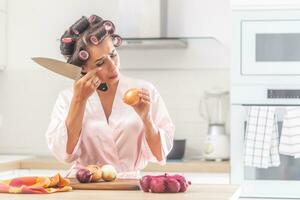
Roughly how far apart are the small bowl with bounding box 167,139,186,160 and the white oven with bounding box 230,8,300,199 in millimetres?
374

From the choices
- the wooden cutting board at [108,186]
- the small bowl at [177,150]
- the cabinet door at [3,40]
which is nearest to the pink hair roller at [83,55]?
the wooden cutting board at [108,186]

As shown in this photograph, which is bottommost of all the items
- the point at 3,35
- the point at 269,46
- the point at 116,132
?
the point at 116,132

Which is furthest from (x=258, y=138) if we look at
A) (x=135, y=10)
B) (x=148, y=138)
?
(x=148, y=138)

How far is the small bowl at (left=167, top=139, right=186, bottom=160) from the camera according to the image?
3.66 metres

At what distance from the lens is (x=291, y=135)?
3289mm

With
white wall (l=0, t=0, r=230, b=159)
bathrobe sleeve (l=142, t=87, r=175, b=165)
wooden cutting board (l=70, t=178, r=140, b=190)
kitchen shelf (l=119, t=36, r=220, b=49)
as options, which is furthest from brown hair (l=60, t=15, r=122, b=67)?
white wall (l=0, t=0, r=230, b=159)

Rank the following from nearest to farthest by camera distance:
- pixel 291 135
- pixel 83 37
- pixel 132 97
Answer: pixel 132 97, pixel 83 37, pixel 291 135

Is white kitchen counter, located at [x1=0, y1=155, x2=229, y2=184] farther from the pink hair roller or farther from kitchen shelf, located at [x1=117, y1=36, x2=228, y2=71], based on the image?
the pink hair roller

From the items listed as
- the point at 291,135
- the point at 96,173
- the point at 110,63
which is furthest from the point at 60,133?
the point at 291,135

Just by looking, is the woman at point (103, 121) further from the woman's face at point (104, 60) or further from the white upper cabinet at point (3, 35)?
the white upper cabinet at point (3, 35)

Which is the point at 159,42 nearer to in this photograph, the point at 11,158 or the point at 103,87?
the point at 11,158

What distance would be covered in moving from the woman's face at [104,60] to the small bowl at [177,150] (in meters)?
1.60

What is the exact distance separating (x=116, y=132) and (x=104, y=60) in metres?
0.24

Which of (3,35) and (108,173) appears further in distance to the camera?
(3,35)
